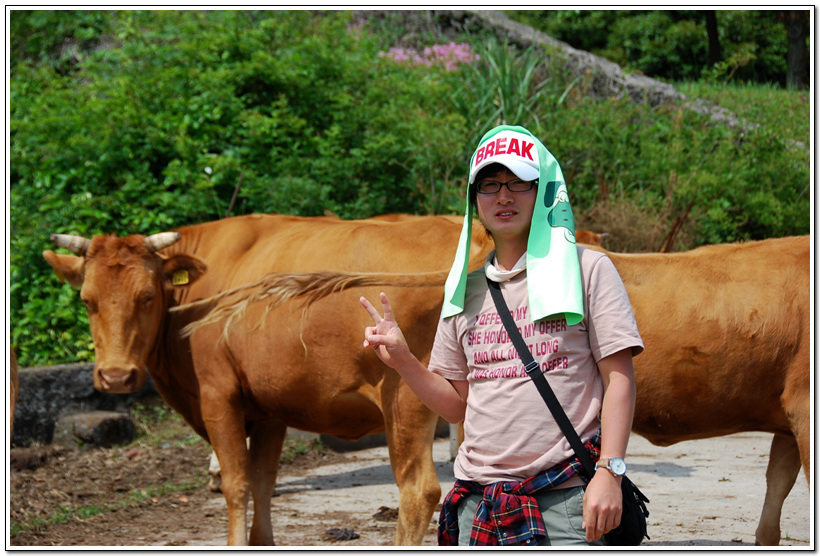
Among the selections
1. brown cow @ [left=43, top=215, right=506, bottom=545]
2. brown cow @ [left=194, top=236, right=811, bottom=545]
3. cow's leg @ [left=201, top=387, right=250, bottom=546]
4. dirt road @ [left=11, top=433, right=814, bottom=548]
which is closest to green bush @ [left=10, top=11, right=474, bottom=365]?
dirt road @ [left=11, top=433, right=814, bottom=548]

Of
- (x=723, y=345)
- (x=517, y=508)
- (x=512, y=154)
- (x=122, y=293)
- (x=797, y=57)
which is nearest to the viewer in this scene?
(x=517, y=508)

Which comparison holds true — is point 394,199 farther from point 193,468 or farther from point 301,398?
point 301,398

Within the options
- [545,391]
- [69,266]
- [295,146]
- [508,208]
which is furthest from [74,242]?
[295,146]

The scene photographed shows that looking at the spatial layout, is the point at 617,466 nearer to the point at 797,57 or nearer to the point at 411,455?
the point at 411,455

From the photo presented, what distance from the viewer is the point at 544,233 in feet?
8.25

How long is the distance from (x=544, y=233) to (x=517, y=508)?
2.52 feet

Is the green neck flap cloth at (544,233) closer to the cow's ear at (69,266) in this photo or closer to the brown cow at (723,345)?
the brown cow at (723,345)

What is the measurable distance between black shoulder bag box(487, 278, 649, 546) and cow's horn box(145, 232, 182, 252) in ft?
11.0

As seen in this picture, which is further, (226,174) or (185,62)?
(185,62)

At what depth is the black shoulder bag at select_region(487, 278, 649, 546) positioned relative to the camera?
2.39 meters

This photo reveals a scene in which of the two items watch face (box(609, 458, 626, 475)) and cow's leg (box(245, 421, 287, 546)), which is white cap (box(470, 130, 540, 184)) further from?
cow's leg (box(245, 421, 287, 546))

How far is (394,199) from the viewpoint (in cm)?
1023

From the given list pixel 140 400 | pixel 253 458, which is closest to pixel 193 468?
pixel 140 400

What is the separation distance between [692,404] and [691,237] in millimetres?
6862
